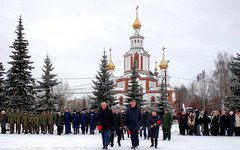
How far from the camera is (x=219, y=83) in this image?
134 feet

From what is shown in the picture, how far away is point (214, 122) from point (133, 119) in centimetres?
954

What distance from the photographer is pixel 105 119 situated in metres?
9.70

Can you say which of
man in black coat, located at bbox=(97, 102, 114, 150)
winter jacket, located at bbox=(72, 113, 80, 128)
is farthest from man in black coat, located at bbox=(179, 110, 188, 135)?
man in black coat, located at bbox=(97, 102, 114, 150)

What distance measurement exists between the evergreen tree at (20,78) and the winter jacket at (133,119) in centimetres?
1769

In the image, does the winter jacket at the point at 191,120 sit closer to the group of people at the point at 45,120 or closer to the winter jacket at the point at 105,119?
the group of people at the point at 45,120

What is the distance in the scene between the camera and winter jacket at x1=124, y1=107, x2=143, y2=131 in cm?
965

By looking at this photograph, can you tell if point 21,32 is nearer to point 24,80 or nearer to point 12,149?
point 24,80

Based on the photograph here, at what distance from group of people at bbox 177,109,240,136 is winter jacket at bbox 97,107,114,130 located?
9.32 m

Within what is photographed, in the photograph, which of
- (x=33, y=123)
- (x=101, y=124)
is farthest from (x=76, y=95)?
(x=101, y=124)

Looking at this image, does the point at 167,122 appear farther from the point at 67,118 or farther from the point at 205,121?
the point at 67,118

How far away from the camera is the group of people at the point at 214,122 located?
16312mm

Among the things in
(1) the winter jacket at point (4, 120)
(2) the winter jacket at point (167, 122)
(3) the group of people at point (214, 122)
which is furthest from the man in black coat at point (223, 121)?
(1) the winter jacket at point (4, 120)

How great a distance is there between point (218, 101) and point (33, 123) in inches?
1263

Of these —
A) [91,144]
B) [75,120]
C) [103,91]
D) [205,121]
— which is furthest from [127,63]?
[91,144]
